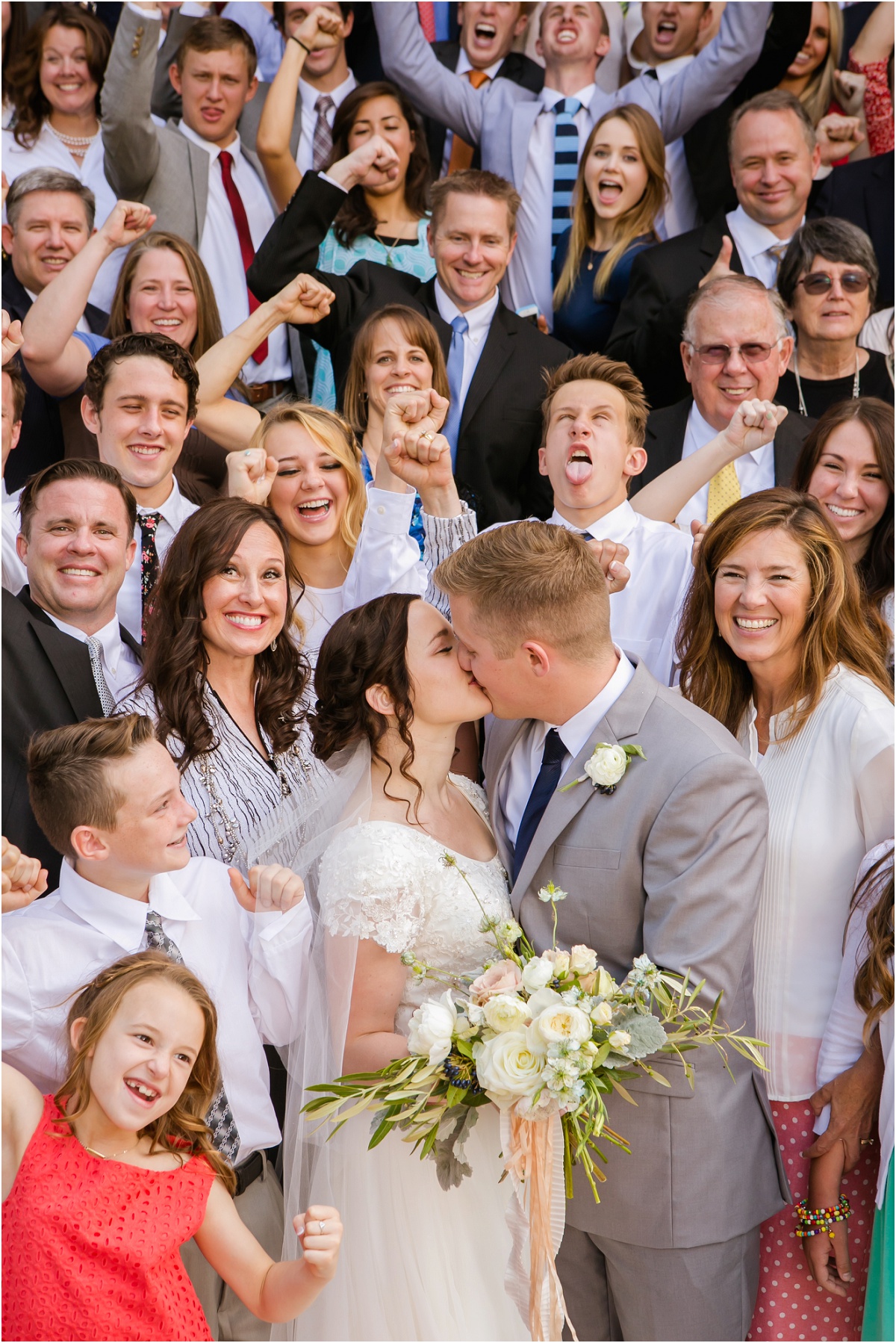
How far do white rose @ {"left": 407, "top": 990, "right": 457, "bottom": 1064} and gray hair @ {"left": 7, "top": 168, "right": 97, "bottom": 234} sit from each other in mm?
3617

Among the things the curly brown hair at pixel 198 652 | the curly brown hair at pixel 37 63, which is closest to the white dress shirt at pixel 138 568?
the curly brown hair at pixel 198 652

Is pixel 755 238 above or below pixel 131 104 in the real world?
below

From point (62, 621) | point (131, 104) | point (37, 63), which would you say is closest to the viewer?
point (62, 621)

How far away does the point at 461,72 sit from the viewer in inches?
240

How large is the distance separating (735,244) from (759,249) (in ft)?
0.33

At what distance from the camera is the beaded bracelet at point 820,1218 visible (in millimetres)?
2920

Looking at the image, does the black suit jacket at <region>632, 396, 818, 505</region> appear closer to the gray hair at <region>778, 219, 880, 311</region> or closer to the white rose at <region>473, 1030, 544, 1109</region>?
the gray hair at <region>778, 219, 880, 311</region>

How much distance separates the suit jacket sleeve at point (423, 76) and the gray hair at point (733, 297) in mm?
1805

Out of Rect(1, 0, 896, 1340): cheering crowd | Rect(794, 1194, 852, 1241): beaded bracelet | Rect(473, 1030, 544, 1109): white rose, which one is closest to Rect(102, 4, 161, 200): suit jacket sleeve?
Rect(1, 0, 896, 1340): cheering crowd

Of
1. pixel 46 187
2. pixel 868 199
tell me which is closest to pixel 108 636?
pixel 46 187

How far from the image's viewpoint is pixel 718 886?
8.86ft

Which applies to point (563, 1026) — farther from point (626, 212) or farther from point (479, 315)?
point (626, 212)

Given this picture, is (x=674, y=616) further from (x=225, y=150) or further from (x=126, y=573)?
(x=225, y=150)

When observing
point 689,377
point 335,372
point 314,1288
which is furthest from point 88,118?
point 314,1288
